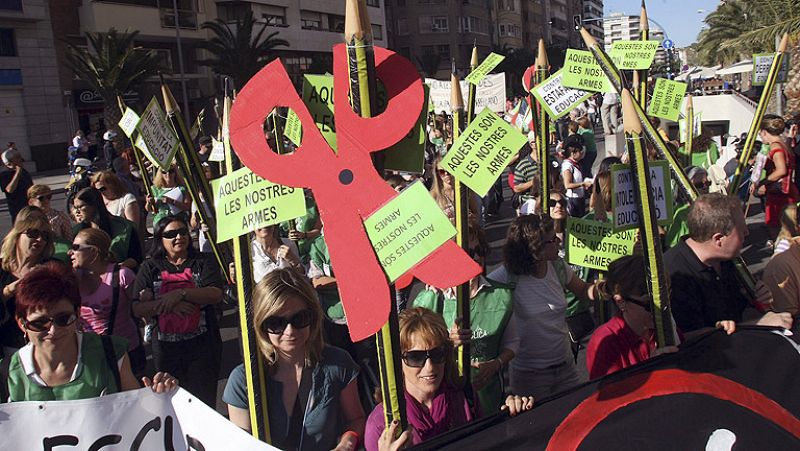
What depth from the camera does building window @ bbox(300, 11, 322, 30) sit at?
45.8m

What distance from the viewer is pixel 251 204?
2561 mm

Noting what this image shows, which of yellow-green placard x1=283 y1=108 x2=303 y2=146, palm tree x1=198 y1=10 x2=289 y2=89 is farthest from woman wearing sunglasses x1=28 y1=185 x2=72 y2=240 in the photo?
palm tree x1=198 y1=10 x2=289 y2=89

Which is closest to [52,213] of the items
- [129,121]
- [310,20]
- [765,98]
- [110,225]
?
[110,225]

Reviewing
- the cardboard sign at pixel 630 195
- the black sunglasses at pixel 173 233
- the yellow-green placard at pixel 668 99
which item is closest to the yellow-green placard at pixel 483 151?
the cardboard sign at pixel 630 195

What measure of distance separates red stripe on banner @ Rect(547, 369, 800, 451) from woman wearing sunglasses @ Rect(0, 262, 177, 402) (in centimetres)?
139

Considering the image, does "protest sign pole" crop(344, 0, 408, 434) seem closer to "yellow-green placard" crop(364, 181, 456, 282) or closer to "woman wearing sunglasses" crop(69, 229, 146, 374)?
"yellow-green placard" crop(364, 181, 456, 282)

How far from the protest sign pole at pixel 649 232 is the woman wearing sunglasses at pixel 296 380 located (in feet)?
3.71

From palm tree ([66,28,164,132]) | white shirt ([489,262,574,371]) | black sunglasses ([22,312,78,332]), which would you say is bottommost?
white shirt ([489,262,574,371])

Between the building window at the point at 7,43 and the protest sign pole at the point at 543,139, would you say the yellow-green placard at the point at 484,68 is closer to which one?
the protest sign pole at the point at 543,139

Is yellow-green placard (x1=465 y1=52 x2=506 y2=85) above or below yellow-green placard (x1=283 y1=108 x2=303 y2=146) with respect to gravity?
above

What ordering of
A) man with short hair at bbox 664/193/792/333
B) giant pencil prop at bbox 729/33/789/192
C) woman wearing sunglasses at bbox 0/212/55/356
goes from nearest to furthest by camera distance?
man with short hair at bbox 664/193/792/333, woman wearing sunglasses at bbox 0/212/55/356, giant pencil prop at bbox 729/33/789/192

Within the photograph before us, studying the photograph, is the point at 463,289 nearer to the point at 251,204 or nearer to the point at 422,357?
the point at 422,357

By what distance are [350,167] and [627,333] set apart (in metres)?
1.40

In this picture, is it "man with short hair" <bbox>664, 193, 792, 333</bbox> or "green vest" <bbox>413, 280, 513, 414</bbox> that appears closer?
"man with short hair" <bbox>664, 193, 792, 333</bbox>
